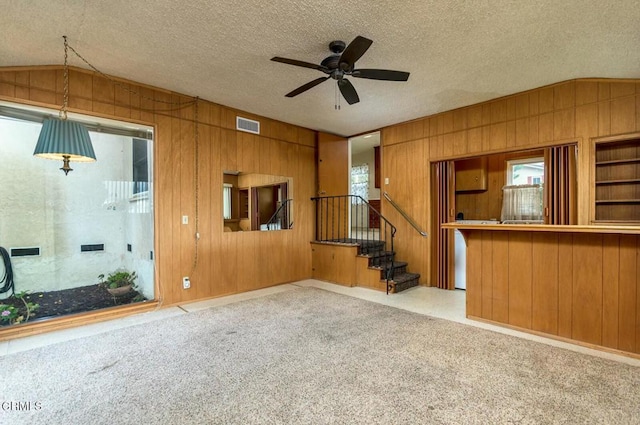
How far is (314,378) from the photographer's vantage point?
2309 millimetres

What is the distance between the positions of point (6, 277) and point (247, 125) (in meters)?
3.76

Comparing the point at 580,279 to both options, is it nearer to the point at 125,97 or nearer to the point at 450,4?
the point at 450,4

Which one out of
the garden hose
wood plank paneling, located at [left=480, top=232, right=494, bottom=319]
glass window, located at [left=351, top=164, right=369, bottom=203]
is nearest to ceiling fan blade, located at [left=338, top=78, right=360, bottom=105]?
wood plank paneling, located at [left=480, top=232, right=494, bottom=319]

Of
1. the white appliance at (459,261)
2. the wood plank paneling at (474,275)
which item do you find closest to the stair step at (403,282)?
the white appliance at (459,261)

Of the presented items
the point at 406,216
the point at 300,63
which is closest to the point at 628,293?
the point at 406,216

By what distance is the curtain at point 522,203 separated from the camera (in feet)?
15.5

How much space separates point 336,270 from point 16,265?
179 inches

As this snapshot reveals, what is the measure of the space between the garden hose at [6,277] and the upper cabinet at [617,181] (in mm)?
7319

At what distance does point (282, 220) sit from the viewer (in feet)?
18.9

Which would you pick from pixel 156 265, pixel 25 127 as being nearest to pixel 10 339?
pixel 156 265

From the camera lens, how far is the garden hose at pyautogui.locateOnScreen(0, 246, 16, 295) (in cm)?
354

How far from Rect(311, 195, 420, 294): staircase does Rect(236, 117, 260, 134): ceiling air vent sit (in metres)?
1.90

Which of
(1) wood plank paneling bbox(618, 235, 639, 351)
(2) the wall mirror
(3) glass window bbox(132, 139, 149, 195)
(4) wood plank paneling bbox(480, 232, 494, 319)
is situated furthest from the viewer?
(2) the wall mirror

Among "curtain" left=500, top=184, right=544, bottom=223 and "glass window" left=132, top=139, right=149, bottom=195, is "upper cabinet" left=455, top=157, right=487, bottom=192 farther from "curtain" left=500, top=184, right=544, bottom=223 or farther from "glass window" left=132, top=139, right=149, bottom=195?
"glass window" left=132, top=139, right=149, bottom=195
